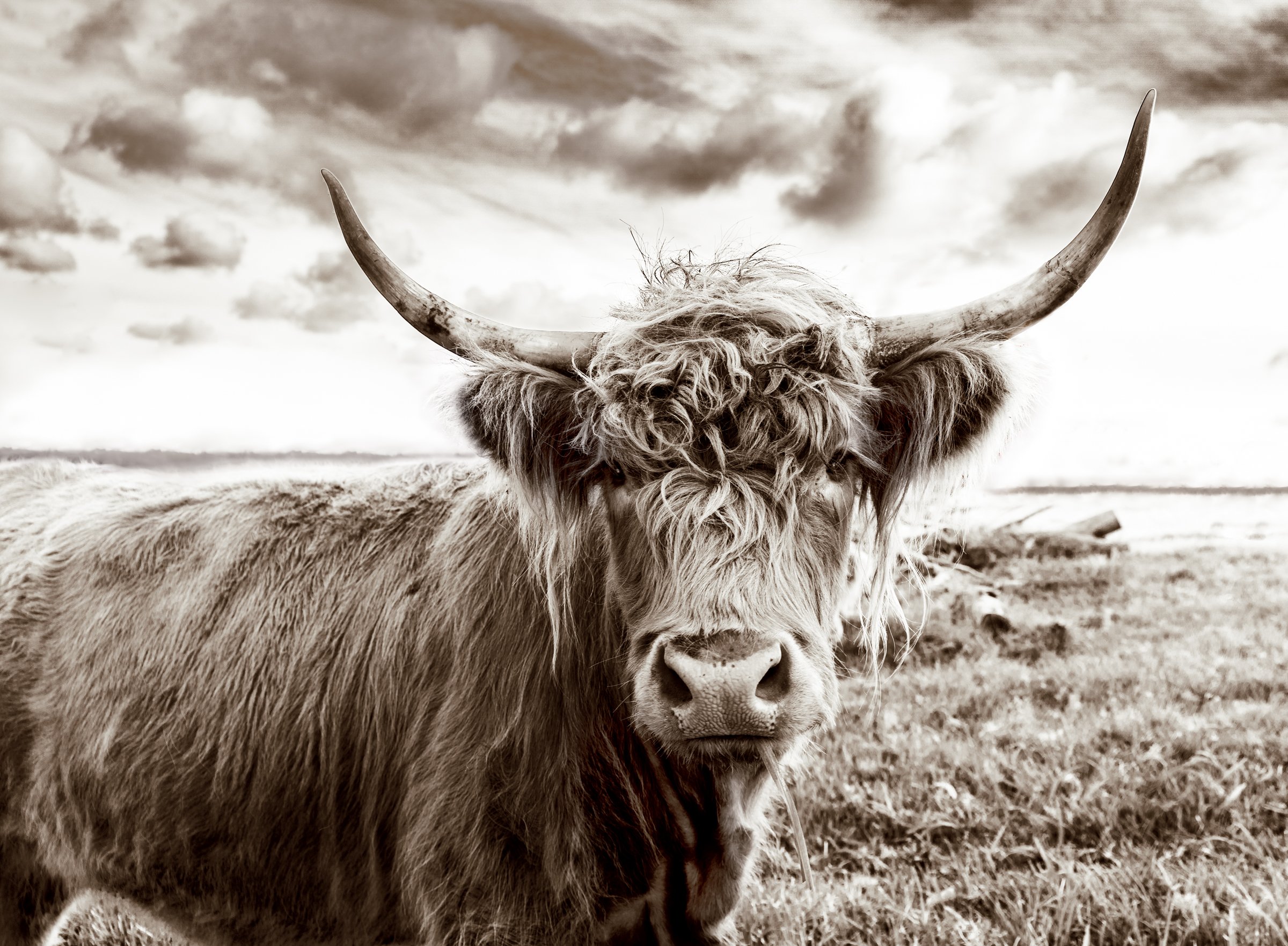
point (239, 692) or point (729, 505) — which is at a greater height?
point (729, 505)

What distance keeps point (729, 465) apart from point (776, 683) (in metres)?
0.63

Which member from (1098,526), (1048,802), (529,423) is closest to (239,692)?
(529,423)

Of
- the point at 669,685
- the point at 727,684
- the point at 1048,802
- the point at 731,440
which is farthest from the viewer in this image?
the point at 1048,802

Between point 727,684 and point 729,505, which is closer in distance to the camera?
point 727,684

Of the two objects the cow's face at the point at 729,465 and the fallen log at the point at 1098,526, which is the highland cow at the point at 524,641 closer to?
the cow's face at the point at 729,465

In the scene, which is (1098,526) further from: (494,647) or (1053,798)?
(494,647)

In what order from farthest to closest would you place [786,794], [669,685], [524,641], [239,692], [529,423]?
1. [239,692]
2. [524,641]
3. [529,423]
4. [786,794]
5. [669,685]

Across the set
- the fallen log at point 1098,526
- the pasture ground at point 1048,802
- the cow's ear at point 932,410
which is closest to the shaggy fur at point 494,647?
the cow's ear at point 932,410

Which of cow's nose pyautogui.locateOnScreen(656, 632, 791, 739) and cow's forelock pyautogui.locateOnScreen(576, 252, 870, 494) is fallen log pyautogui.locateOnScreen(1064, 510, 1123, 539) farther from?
cow's nose pyautogui.locateOnScreen(656, 632, 791, 739)

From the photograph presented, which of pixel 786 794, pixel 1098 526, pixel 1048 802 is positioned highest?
pixel 786 794

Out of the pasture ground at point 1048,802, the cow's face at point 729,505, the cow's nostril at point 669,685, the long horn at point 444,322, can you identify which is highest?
the long horn at point 444,322

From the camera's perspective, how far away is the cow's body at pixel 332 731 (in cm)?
310

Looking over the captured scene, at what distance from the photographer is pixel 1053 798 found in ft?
17.9

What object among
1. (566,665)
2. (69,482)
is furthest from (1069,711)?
(69,482)
